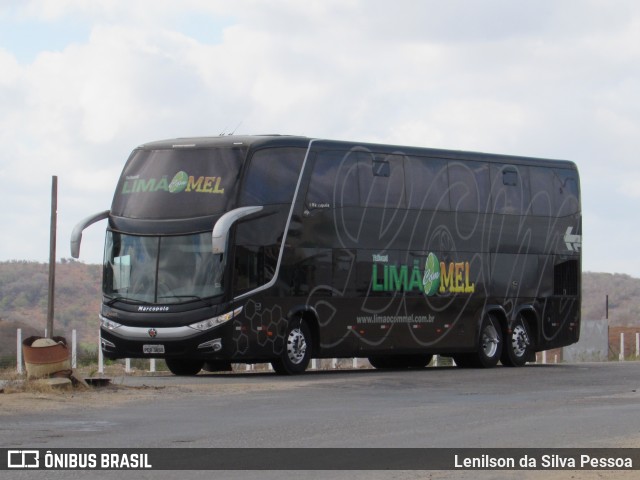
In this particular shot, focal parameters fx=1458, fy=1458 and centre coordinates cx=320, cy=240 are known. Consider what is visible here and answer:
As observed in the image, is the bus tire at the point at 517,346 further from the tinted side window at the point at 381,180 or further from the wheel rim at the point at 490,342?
the tinted side window at the point at 381,180

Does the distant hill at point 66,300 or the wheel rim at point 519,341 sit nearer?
the wheel rim at point 519,341

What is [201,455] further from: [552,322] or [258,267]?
[552,322]

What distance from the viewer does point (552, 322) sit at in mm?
33656

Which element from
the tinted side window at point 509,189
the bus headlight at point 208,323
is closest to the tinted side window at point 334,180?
the bus headlight at point 208,323

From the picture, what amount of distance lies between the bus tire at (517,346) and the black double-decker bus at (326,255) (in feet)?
0.13

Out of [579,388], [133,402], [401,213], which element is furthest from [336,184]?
[133,402]

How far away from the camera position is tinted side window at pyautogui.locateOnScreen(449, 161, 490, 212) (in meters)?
31.1

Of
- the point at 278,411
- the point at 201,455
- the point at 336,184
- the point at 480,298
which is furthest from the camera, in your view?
the point at 480,298

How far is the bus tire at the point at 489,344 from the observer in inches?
1260

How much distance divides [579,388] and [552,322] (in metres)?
9.47

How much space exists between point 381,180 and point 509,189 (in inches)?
174

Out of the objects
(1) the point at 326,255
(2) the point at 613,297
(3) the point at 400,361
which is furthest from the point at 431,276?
(2) the point at 613,297

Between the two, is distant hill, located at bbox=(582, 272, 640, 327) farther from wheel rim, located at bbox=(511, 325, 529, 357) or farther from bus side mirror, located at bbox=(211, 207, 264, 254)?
bus side mirror, located at bbox=(211, 207, 264, 254)

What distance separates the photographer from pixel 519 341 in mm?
32719
